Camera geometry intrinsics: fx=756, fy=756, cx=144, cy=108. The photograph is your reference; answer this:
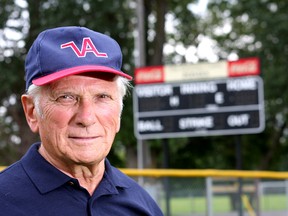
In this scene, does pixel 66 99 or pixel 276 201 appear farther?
pixel 276 201

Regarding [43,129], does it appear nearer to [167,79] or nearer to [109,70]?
[109,70]

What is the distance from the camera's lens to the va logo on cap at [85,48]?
6.84 ft

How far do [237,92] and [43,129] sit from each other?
9.72 meters

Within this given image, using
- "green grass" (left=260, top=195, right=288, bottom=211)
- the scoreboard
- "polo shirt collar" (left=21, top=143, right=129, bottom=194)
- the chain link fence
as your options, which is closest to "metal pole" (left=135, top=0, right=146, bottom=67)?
the scoreboard

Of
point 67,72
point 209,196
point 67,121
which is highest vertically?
point 67,72

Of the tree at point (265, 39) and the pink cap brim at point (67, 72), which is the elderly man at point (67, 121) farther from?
the tree at point (265, 39)

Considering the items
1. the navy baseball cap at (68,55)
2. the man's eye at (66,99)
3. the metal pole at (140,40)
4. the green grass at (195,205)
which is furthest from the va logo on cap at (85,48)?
the metal pole at (140,40)

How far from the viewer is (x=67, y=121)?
2074 millimetres

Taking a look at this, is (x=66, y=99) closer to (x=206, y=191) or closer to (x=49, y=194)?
(x=49, y=194)

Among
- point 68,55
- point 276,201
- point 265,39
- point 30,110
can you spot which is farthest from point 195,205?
point 265,39

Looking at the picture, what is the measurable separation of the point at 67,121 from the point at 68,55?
7.1 inches

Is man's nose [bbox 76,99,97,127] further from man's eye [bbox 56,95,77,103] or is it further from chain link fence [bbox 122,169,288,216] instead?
chain link fence [bbox 122,169,288,216]

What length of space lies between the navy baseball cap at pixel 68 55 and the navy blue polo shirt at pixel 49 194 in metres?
0.25

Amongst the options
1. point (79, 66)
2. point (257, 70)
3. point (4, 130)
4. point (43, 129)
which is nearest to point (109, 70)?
point (79, 66)
